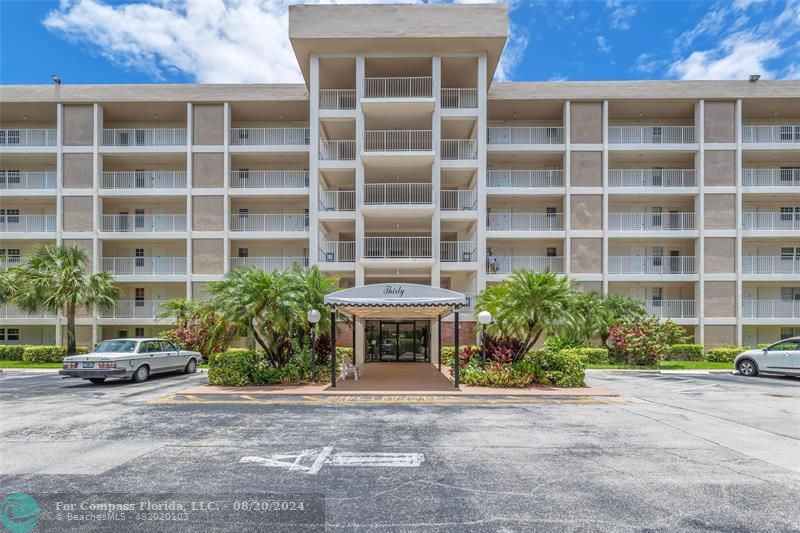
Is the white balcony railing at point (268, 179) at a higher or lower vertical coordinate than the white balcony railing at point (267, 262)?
higher

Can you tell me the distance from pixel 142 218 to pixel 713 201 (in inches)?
1287

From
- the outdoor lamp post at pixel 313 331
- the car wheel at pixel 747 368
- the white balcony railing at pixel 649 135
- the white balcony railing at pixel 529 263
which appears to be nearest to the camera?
the outdoor lamp post at pixel 313 331

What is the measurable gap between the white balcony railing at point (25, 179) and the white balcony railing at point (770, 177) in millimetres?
40032

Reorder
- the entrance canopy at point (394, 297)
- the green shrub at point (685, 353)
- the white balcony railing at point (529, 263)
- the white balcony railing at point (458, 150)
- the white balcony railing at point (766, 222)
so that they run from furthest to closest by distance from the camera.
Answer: the white balcony railing at point (766, 222) < the white balcony railing at point (529, 263) < the white balcony railing at point (458, 150) < the green shrub at point (685, 353) < the entrance canopy at point (394, 297)

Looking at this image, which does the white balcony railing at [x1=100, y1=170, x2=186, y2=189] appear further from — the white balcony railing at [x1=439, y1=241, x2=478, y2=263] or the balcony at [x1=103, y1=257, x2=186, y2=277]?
the white balcony railing at [x1=439, y1=241, x2=478, y2=263]

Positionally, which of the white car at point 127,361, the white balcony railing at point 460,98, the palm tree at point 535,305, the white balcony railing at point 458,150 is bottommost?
the white car at point 127,361

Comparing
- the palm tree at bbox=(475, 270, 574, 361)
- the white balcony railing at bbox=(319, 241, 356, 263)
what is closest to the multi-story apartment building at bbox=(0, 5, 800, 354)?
the white balcony railing at bbox=(319, 241, 356, 263)

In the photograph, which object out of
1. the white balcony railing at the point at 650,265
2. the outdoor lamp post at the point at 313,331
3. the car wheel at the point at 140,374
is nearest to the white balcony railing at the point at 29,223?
the car wheel at the point at 140,374

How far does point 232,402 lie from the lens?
Answer: 12633mm

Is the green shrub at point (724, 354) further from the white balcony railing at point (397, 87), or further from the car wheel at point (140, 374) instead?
the car wheel at point (140, 374)

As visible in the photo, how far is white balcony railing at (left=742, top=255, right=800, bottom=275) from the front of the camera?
85.4 ft
